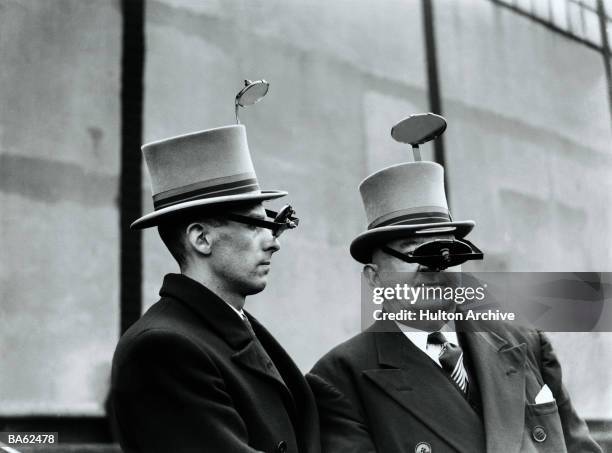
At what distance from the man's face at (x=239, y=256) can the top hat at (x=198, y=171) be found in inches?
3.8

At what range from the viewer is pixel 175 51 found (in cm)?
438

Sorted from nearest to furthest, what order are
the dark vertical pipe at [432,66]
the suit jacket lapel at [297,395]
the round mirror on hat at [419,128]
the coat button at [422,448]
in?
the suit jacket lapel at [297,395] → the coat button at [422,448] → the round mirror on hat at [419,128] → the dark vertical pipe at [432,66]

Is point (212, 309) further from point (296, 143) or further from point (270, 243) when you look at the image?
point (296, 143)

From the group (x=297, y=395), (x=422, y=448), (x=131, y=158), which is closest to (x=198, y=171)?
(x=297, y=395)

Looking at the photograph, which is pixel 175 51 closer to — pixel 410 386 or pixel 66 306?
pixel 66 306

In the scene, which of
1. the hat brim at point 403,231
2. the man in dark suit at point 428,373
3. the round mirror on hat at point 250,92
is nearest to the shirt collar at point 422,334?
the man in dark suit at point 428,373

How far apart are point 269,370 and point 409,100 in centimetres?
298

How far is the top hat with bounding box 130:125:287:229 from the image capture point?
2.64m

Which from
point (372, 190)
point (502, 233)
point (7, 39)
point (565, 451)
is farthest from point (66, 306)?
point (502, 233)

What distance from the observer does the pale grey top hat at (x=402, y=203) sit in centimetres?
311

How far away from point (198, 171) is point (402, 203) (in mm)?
820

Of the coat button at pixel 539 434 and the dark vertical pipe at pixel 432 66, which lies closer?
the coat button at pixel 539 434

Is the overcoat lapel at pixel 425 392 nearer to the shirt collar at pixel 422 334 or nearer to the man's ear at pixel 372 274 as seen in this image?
the shirt collar at pixel 422 334

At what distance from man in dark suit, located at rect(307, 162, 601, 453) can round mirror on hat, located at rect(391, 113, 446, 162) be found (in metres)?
0.12
